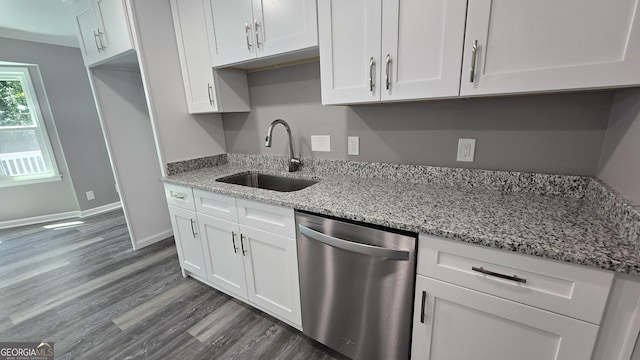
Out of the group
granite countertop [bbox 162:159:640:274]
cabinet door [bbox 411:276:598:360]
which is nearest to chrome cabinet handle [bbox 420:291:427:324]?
cabinet door [bbox 411:276:598:360]

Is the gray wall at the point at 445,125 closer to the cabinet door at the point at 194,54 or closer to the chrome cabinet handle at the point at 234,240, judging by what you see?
the cabinet door at the point at 194,54

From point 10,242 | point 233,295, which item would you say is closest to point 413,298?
point 233,295

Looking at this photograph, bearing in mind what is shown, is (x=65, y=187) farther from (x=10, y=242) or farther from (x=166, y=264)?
(x=166, y=264)

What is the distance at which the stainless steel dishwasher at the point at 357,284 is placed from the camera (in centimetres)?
103

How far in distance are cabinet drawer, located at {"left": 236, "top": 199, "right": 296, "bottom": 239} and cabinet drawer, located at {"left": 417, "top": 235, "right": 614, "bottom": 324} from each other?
0.65m


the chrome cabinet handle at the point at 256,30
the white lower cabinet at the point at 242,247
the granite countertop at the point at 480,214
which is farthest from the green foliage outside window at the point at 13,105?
the chrome cabinet handle at the point at 256,30

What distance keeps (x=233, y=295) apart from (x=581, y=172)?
2079 mm

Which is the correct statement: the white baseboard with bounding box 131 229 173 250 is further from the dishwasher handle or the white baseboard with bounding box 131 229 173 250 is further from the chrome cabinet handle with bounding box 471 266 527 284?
the chrome cabinet handle with bounding box 471 266 527 284

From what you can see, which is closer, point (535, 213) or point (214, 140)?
point (535, 213)

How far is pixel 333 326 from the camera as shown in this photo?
1327 millimetres

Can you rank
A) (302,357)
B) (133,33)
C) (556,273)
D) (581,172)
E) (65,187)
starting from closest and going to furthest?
(556,273), (581,172), (302,357), (133,33), (65,187)

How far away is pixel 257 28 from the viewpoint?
149 cm

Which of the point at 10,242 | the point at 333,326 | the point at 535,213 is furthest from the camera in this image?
the point at 10,242

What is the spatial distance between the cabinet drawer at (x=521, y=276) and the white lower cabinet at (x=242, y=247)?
698 millimetres
